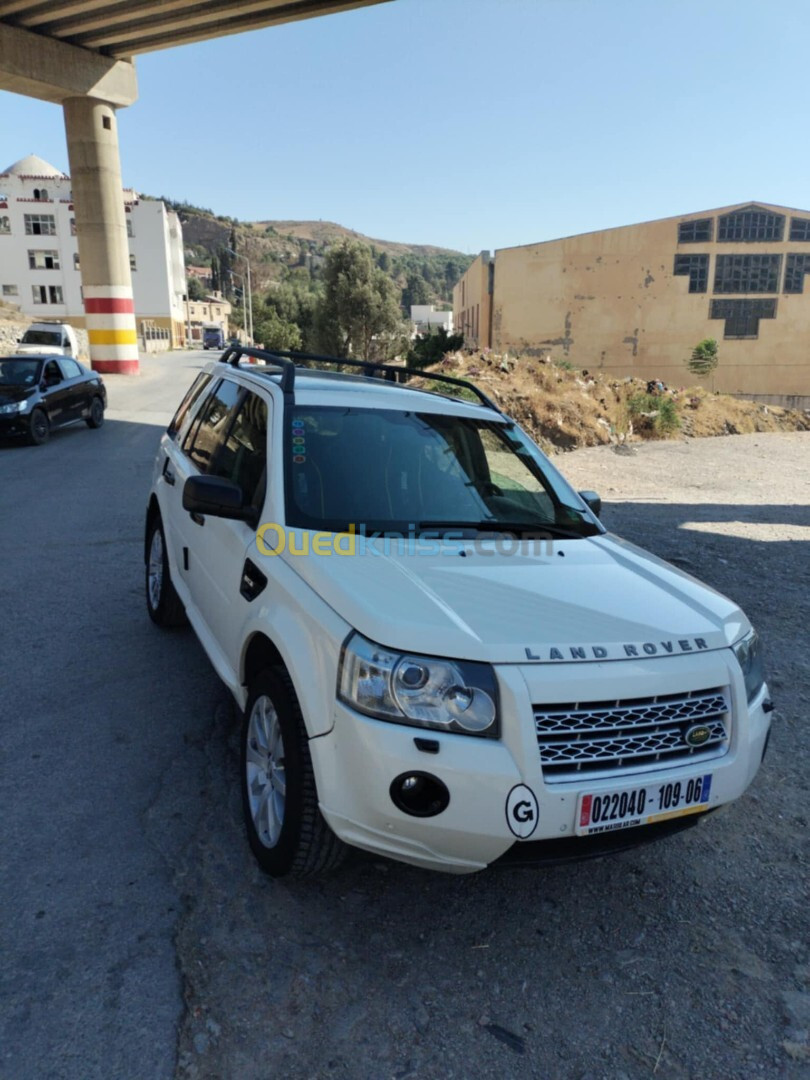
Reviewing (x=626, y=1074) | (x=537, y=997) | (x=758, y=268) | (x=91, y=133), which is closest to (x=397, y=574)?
(x=537, y=997)

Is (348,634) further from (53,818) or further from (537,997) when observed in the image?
(53,818)

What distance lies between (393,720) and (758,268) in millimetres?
55743

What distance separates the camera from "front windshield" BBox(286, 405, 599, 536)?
10.8ft

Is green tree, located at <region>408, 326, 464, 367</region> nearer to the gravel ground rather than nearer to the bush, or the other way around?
the bush

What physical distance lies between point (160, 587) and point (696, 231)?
2072 inches

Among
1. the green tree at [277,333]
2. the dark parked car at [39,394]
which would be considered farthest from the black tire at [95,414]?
the green tree at [277,333]

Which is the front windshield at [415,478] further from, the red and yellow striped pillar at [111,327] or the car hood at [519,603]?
the red and yellow striped pillar at [111,327]

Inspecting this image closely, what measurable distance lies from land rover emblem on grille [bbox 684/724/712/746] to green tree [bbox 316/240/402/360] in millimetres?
45106

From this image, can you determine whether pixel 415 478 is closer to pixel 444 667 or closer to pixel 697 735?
pixel 444 667

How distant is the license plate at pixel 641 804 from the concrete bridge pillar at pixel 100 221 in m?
29.2

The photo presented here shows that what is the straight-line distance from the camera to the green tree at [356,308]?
153 feet

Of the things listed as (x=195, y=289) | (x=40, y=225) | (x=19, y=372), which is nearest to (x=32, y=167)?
(x=40, y=225)

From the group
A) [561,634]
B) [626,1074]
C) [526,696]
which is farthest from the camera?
[561,634]

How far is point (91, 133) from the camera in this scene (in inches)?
1024
